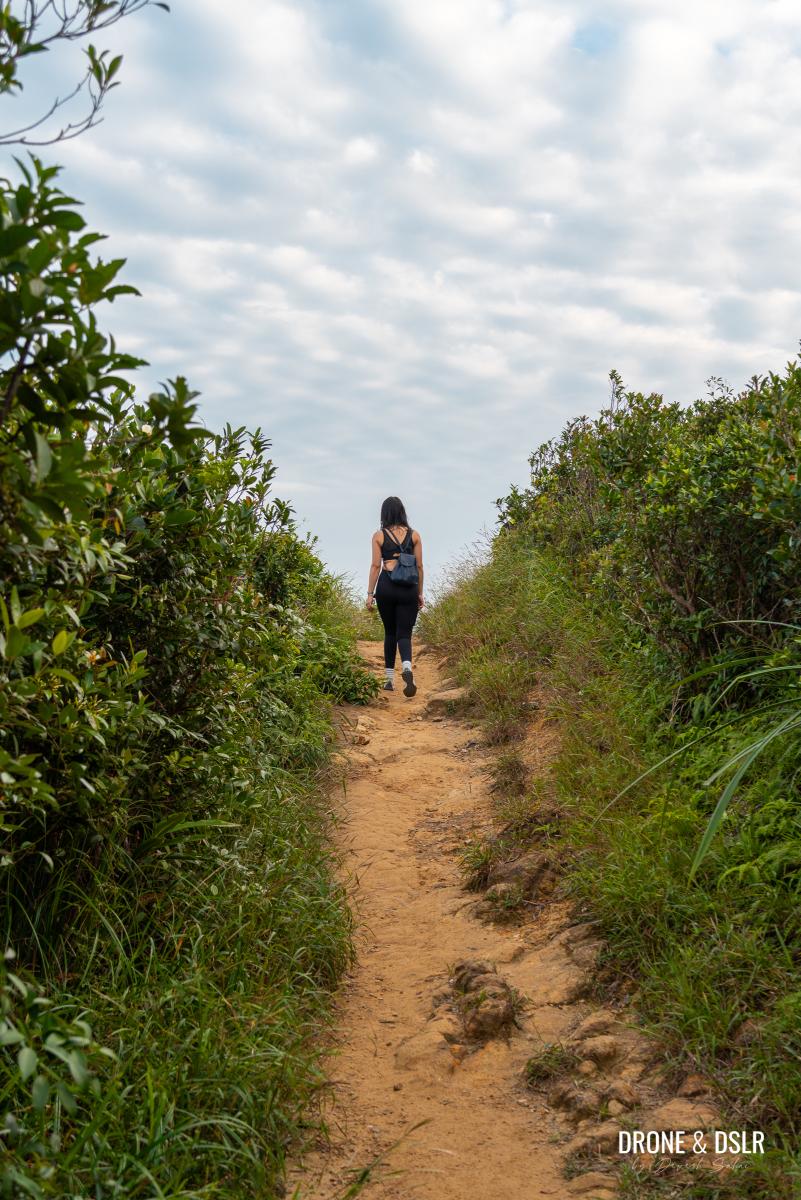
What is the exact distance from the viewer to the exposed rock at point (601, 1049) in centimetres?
386

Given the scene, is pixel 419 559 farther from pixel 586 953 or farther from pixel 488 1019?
pixel 488 1019

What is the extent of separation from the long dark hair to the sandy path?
4.28m

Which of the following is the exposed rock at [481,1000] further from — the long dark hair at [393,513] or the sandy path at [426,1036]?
the long dark hair at [393,513]

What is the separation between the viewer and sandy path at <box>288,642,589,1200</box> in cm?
343

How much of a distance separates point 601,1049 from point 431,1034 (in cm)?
77

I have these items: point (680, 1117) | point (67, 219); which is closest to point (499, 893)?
point (680, 1117)

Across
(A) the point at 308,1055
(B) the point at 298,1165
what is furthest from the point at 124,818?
(B) the point at 298,1165

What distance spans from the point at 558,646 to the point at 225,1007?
17.9 feet

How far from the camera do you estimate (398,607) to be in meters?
10.9

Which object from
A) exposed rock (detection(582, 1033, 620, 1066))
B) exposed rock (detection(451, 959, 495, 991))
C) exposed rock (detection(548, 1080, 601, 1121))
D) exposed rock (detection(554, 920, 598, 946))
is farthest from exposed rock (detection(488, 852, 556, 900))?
exposed rock (detection(548, 1080, 601, 1121))

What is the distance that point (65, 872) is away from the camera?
156 inches

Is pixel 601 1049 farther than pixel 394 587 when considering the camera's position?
No

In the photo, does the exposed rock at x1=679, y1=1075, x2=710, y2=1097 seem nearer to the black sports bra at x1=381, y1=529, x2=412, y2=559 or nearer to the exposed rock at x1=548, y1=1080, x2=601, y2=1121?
the exposed rock at x1=548, y1=1080, x2=601, y2=1121

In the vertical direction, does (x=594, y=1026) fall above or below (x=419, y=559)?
below
